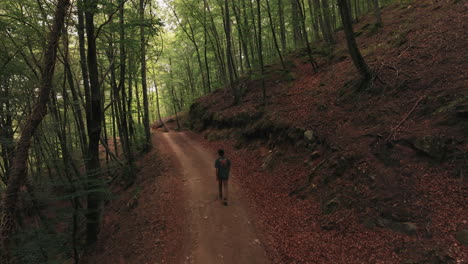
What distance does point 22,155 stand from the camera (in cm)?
498

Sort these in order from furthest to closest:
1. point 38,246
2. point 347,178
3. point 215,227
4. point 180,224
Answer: point 38,246
point 180,224
point 215,227
point 347,178

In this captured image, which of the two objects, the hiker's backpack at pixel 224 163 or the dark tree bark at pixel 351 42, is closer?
the hiker's backpack at pixel 224 163

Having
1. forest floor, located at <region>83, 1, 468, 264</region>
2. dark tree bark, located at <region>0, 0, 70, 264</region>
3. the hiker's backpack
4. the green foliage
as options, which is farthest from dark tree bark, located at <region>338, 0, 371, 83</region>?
the green foliage

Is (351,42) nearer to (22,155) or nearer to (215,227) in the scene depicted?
(215,227)

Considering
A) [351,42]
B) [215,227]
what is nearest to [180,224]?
[215,227]

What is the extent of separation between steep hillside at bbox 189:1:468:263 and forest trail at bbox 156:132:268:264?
0.60 meters

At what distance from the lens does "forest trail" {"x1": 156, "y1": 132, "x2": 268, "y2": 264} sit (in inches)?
241

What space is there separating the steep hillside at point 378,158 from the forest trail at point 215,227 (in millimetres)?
601

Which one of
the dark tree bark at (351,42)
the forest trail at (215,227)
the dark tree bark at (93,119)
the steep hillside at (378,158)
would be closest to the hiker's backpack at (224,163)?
the forest trail at (215,227)

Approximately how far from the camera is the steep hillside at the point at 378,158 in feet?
16.3

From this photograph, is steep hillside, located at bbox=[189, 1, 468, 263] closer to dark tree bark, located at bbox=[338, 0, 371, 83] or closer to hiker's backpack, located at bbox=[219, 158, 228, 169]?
dark tree bark, located at bbox=[338, 0, 371, 83]

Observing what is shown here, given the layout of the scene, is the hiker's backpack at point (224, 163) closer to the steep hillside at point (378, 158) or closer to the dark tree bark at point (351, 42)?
the steep hillside at point (378, 158)

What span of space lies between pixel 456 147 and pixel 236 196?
7104 millimetres

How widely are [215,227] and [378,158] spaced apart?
559 centimetres
